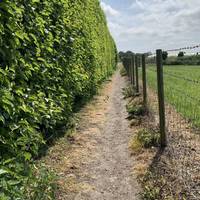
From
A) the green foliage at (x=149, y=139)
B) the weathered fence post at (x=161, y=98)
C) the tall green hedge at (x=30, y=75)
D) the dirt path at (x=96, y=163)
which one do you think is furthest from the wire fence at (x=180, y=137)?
the tall green hedge at (x=30, y=75)

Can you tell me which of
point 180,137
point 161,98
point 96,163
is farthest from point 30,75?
point 180,137

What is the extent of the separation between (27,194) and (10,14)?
6.60 ft

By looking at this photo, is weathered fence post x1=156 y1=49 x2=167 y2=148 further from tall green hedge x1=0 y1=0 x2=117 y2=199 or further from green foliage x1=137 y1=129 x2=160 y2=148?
tall green hedge x1=0 y1=0 x2=117 y2=199

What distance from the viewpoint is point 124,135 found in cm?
946

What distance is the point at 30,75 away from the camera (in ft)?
18.4

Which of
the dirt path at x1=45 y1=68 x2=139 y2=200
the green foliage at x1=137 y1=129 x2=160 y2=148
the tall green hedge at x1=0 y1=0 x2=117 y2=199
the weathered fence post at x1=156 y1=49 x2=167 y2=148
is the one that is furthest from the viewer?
→ the green foliage at x1=137 y1=129 x2=160 y2=148

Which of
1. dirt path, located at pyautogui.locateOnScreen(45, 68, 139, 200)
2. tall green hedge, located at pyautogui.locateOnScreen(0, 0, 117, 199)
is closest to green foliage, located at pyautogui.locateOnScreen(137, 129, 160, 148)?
dirt path, located at pyautogui.locateOnScreen(45, 68, 139, 200)

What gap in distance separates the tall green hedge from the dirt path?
1.84 feet

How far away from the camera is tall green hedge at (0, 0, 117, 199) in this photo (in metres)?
4.30

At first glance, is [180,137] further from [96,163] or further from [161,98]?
[96,163]

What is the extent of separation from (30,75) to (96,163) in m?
2.30

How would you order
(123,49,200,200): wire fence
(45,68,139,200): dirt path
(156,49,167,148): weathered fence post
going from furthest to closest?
(156,49,167,148): weathered fence post < (45,68,139,200): dirt path < (123,49,200,200): wire fence

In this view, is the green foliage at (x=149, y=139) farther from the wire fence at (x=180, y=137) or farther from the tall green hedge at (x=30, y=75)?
the tall green hedge at (x=30, y=75)

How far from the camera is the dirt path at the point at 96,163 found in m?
5.82
